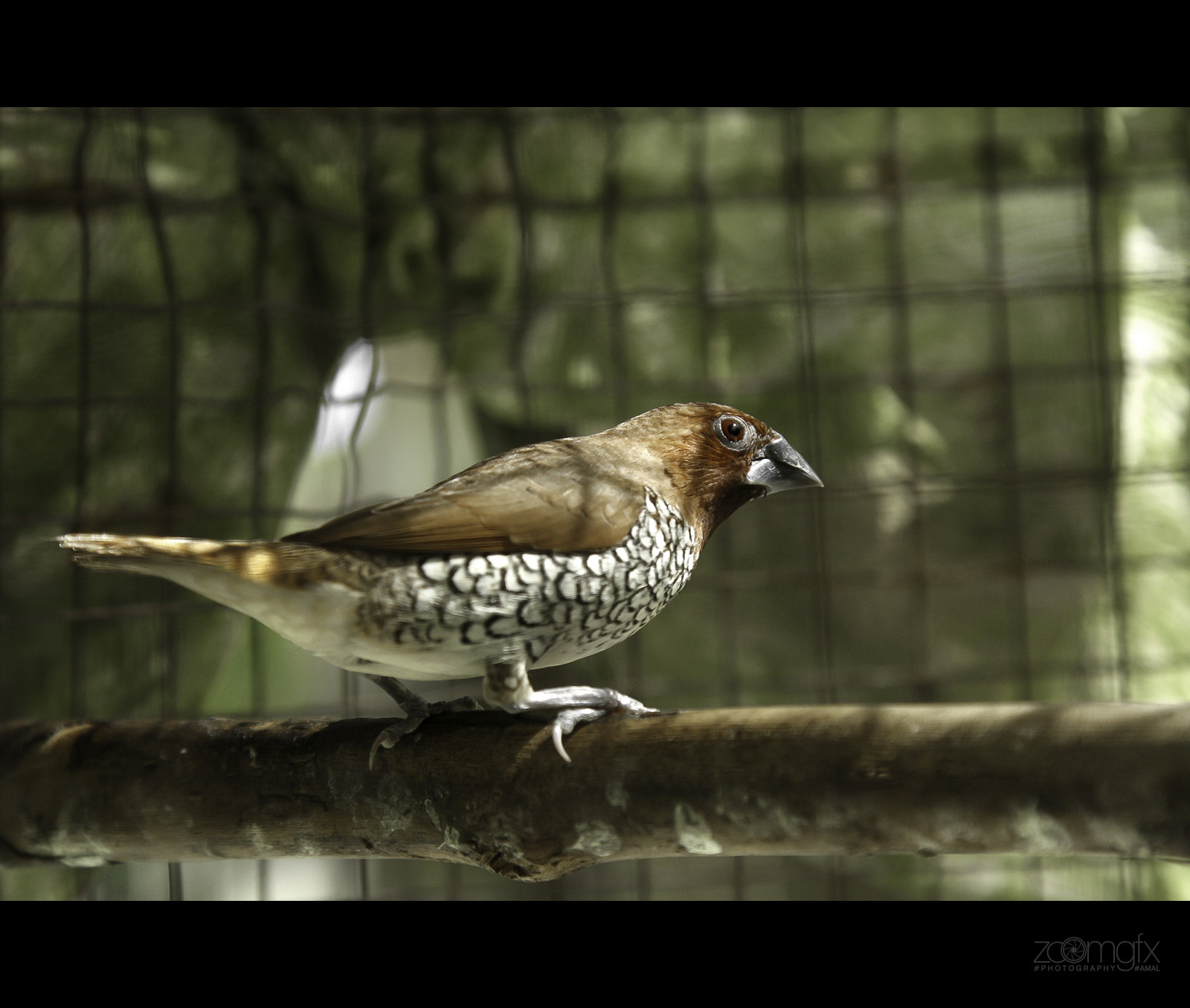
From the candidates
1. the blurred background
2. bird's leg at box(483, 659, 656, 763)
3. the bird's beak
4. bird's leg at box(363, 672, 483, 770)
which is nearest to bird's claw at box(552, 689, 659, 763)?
bird's leg at box(483, 659, 656, 763)

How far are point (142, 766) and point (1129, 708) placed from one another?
1470mm

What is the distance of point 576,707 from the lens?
137cm

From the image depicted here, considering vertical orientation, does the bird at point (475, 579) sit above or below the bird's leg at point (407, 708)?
above

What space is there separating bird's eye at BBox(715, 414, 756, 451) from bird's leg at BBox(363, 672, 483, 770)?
619 millimetres

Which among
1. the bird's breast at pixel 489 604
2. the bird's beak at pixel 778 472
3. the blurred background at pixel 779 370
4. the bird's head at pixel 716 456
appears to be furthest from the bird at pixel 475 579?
the blurred background at pixel 779 370

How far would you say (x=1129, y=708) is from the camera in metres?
1.07

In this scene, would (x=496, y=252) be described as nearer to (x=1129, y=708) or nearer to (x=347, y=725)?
(x=347, y=725)

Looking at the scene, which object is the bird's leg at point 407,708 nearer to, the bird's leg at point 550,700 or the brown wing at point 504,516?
the bird's leg at point 550,700

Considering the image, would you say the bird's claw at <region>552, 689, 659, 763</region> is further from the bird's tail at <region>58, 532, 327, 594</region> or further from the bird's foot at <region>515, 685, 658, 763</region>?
the bird's tail at <region>58, 532, 327, 594</region>

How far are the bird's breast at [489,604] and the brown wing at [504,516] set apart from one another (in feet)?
0.07

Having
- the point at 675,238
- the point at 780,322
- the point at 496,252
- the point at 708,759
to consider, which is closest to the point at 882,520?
the point at 780,322

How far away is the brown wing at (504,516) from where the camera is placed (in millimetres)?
1338

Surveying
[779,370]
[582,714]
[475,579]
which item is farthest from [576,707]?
[779,370]

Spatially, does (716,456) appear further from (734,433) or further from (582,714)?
(582,714)
